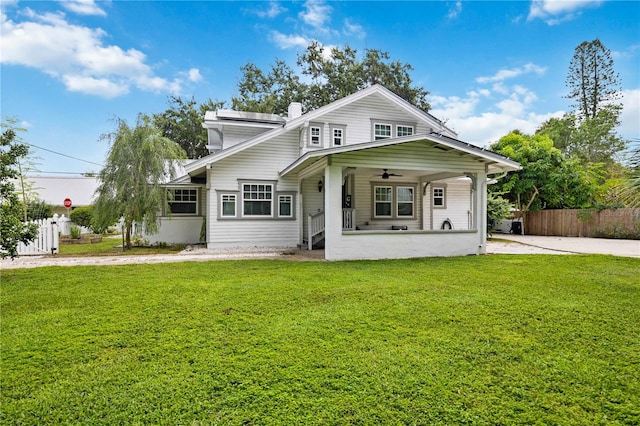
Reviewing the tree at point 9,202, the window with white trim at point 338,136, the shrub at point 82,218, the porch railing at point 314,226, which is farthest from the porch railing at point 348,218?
the shrub at point 82,218

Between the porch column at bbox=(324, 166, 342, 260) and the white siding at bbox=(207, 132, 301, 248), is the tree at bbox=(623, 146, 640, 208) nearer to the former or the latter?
the porch column at bbox=(324, 166, 342, 260)

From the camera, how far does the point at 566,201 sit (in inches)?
763

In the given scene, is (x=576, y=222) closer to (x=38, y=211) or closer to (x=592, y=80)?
(x=592, y=80)

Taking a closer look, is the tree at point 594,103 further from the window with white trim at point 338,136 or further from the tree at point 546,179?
the window with white trim at point 338,136

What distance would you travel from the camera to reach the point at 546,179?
19000mm

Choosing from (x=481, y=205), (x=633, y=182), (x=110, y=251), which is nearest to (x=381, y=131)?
(x=481, y=205)

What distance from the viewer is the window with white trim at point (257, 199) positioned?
1273 centimetres

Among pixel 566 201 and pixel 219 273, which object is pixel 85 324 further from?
pixel 566 201

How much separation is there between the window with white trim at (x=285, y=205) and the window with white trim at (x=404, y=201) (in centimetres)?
499

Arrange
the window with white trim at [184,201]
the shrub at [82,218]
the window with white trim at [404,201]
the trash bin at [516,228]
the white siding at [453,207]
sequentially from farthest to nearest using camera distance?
the trash bin at [516,228]
the shrub at [82,218]
the white siding at [453,207]
the window with white trim at [404,201]
the window with white trim at [184,201]

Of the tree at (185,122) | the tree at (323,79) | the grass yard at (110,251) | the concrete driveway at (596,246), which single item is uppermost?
the tree at (323,79)

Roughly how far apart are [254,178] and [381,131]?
5.99 meters

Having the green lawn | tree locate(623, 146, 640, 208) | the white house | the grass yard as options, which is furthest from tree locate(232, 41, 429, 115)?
the green lawn

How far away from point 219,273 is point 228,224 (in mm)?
5370
